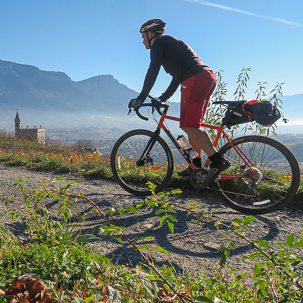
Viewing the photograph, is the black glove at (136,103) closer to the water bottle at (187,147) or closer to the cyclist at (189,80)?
the cyclist at (189,80)

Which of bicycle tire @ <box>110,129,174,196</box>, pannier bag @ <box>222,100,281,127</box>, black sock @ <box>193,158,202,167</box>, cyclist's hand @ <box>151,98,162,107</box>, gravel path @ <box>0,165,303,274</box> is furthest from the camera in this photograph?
bicycle tire @ <box>110,129,174,196</box>

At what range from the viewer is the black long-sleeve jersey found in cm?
362

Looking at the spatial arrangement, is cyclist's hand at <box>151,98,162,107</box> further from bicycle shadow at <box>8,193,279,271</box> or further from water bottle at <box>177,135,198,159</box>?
bicycle shadow at <box>8,193,279,271</box>

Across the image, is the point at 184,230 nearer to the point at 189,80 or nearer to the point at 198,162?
the point at 198,162

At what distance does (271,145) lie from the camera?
11.8 ft

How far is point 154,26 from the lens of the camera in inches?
151

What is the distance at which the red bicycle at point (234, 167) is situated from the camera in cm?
358

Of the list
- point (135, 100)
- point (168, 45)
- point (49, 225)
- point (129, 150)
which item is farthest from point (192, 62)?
point (49, 225)

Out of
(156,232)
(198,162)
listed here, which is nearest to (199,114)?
(198,162)

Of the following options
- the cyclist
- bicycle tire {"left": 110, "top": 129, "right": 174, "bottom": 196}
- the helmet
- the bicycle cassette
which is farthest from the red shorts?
the helmet

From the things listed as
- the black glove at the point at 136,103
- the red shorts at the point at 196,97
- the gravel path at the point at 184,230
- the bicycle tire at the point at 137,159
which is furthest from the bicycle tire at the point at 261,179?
the black glove at the point at 136,103

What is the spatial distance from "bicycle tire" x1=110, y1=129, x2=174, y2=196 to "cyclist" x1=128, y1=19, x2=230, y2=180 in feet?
2.52

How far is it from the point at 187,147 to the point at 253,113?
1087mm

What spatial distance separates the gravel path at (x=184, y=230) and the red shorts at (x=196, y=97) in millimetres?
1242
